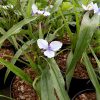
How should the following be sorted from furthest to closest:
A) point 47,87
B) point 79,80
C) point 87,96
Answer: point 79,80, point 87,96, point 47,87

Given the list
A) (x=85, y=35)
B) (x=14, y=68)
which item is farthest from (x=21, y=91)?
(x=85, y=35)

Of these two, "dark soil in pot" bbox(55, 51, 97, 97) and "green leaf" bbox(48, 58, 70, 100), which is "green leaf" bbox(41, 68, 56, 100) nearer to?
"green leaf" bbox(48, 58, 70, 100)

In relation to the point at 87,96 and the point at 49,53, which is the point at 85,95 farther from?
the point at 49,53

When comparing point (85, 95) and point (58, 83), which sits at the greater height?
point (58, 83)

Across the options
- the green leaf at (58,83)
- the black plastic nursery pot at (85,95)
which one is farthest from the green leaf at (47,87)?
the black plastic nursery pot at (85,95)

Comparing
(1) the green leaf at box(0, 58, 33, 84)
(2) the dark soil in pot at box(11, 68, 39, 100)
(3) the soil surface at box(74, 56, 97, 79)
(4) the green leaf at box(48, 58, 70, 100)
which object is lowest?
(3) the soil surface at box(74, 56, 97, 79)

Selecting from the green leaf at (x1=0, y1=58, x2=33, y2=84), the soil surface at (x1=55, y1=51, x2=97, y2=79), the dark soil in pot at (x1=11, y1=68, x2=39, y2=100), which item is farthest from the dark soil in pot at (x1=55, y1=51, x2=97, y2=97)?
the green leaf at (x1=0, y1=58, x2=33, y2=84)

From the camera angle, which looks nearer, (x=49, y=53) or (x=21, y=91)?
(x=49, y=53)

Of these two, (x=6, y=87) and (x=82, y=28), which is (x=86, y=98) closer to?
(x=82, y=28)
